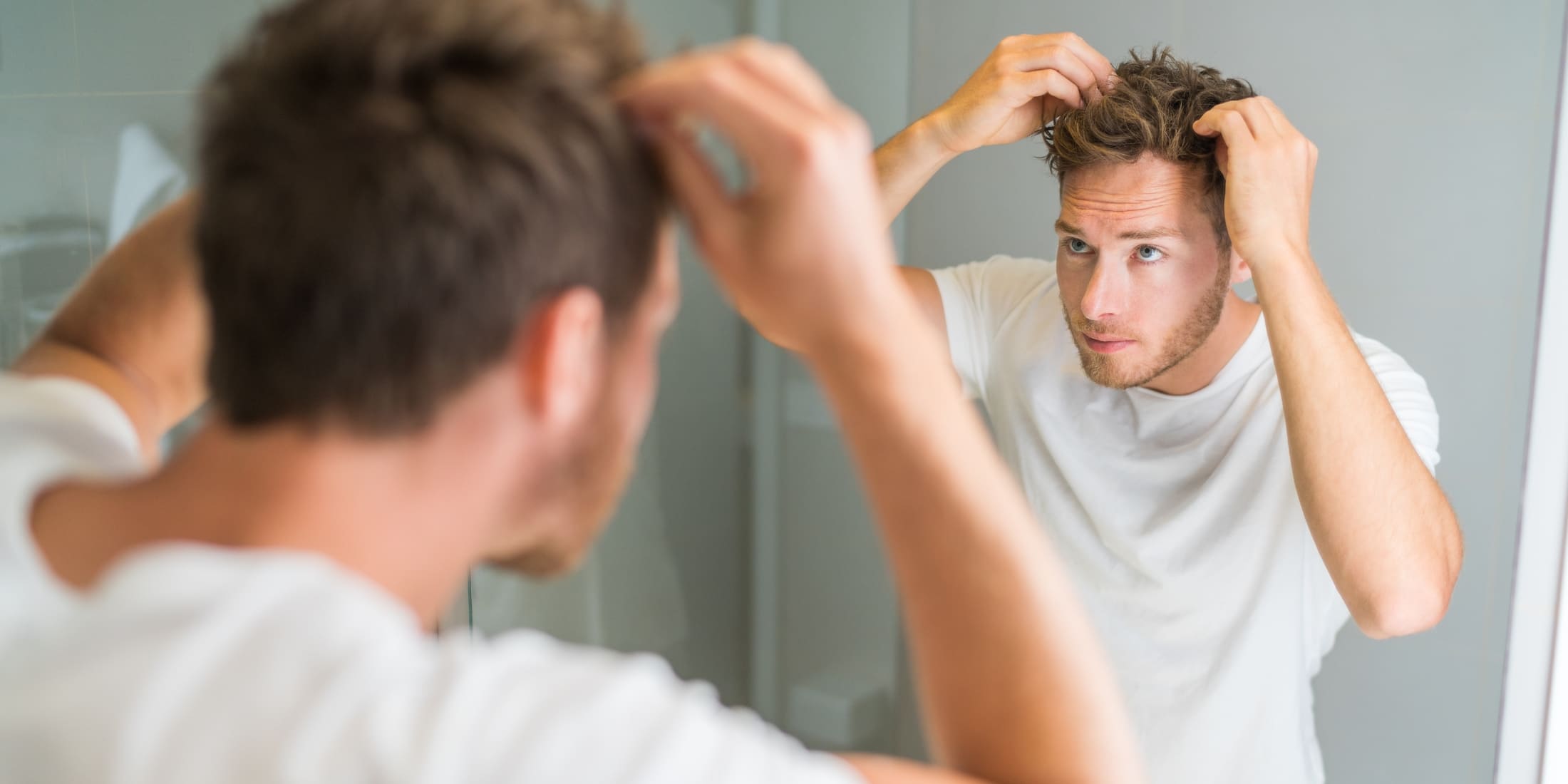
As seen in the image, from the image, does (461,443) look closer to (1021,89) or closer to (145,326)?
(145,326)

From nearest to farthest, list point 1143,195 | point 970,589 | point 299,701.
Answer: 1. point 299,701
2. point 970,589
3. point 1143,195

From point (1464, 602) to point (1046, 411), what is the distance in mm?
535

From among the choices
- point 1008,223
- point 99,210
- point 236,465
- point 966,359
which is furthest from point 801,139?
point 1008,223

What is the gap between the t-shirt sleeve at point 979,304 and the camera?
4.99ft

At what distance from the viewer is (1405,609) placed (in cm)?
112

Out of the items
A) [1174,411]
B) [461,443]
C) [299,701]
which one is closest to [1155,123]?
[1174,411]

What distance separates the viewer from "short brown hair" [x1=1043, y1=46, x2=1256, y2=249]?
4.26ft

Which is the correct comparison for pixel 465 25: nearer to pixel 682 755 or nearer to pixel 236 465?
pixel 236 465

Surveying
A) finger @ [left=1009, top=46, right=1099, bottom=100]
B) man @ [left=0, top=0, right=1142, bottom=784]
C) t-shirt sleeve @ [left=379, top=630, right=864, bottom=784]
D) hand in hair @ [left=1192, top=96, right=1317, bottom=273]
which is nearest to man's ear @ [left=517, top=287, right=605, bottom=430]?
man @ [left=0, top=0, right=1142, bottom=784]

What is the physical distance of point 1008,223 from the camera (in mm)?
1703

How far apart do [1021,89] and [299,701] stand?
110 centimetres

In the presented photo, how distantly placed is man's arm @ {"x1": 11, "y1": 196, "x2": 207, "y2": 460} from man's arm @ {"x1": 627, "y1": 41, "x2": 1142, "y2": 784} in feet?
1.18

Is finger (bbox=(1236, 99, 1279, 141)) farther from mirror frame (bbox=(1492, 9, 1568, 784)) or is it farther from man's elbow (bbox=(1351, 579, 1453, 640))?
man's elbow (bbox=(1351, 579, 1453, 640))

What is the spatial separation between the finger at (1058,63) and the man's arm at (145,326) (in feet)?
2.99
